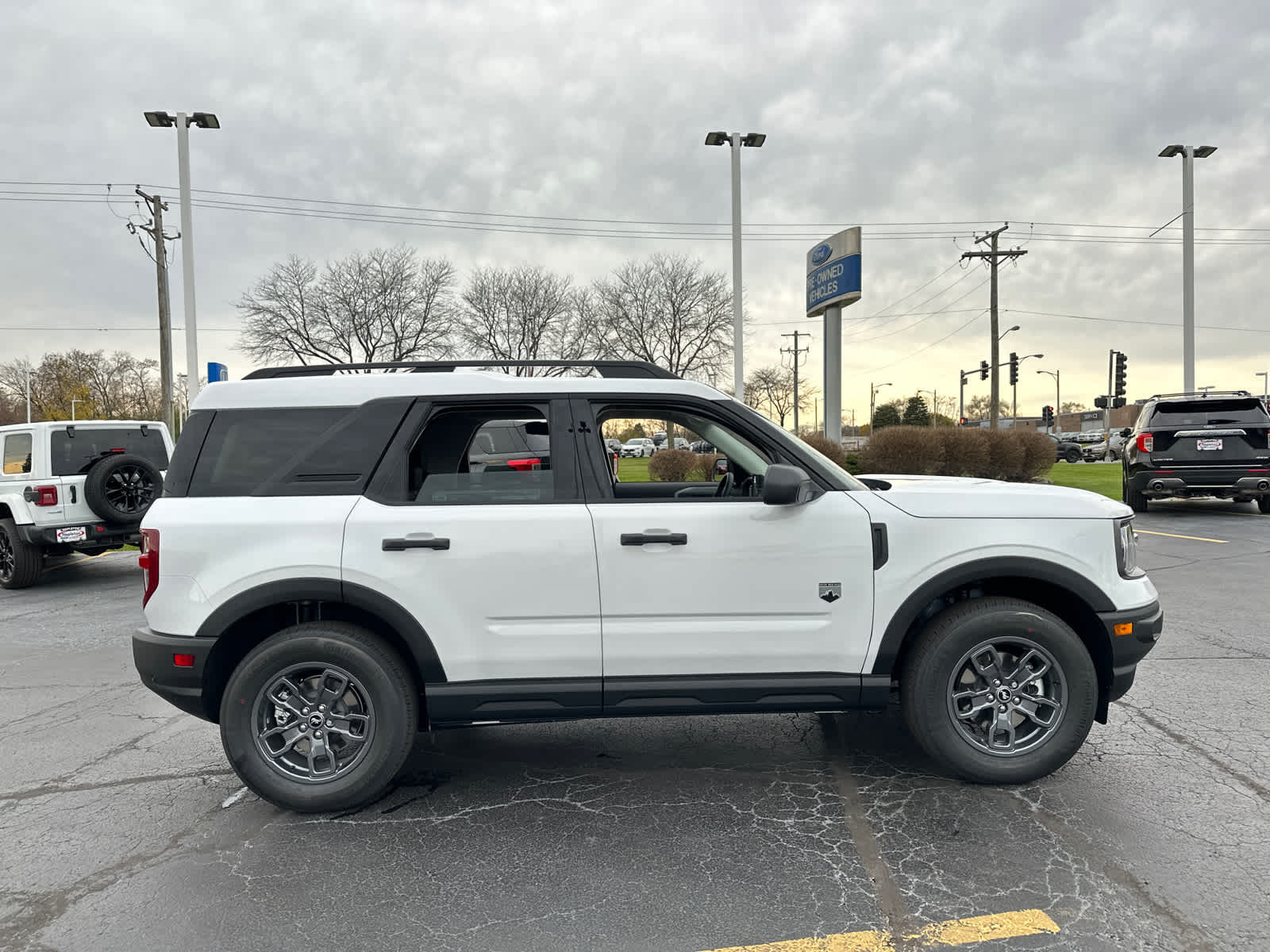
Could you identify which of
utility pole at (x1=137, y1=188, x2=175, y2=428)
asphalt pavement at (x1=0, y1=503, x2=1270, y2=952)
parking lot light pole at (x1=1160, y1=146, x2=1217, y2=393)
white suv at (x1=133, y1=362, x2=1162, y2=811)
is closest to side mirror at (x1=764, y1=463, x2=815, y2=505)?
white suv at (x1=133, y1=362, x2=1162, y2=811)

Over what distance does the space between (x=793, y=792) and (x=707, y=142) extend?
19.0 metres

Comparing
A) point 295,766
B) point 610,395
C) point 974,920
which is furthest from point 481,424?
point 974,920

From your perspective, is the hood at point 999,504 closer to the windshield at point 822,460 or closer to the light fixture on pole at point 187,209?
the windshield at point 822,460

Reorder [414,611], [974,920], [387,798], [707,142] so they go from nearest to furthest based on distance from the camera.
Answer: [974,920], [414,611], [387,798], [707,142]

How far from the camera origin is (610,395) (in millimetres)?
3768

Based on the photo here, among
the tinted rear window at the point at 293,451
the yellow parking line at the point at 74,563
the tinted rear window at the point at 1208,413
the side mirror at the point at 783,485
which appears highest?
the tinted rear window at the point at 1208,413

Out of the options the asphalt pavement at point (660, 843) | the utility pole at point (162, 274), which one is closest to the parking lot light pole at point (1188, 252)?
the asphalt pavement at point (660, 843)

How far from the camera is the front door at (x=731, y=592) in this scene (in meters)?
3.53

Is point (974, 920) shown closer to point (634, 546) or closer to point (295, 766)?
point (634, 546)

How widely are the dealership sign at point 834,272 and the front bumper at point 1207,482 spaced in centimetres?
984

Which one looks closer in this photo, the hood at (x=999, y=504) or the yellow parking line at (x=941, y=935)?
the yellow parking line at (x=941, y=935)

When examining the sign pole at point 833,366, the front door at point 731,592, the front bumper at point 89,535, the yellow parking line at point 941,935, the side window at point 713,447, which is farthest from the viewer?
the sign pole at point 833,366

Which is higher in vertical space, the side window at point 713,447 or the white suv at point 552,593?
the side window at point 713,447

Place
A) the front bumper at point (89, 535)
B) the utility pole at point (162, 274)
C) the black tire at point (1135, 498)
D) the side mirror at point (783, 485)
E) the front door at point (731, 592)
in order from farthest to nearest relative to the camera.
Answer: the utility pole at point (162, 274)
the black tire at point (1135, 498)
the front bumper at point (89, 535)
the front door at point (731, 592)
the side mirror at point (783, 485)
